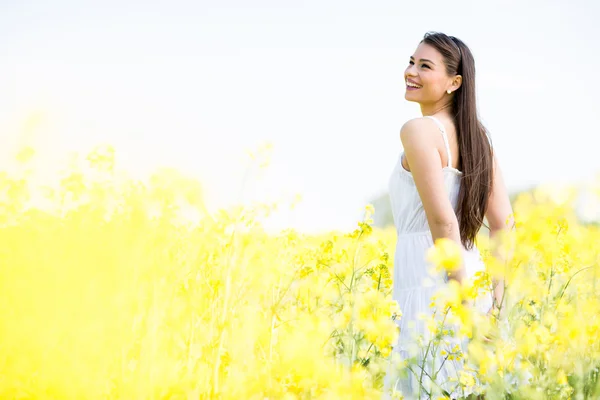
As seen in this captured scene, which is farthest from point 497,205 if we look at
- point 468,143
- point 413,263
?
point 413,263

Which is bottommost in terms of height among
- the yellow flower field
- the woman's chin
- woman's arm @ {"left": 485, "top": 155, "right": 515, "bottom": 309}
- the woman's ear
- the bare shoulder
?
the yellow flower field

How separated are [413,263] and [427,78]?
72 centimetres

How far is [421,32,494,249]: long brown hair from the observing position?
2441 millimetres

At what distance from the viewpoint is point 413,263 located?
239 cm

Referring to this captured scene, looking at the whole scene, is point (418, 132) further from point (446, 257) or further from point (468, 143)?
point (446, 257)

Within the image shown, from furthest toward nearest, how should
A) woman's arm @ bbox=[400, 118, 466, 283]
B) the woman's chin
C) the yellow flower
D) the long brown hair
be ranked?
the woman's chin < the long brown hair < woman's arm @ bbox=[400, 118, 466, 283] < the yellow flower

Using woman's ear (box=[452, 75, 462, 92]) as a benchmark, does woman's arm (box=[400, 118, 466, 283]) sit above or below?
below

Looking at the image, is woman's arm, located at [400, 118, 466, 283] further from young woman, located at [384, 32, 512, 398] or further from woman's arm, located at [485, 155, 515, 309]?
woman's arm, located at [485, 155, 515, 309]

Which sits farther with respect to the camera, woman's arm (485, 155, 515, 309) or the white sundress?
woman's arm (485, 155, 515, 309)

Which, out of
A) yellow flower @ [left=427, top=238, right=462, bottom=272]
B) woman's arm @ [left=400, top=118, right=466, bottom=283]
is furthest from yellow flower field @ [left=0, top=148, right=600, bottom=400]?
woman's arm @ [left=400, top=118, right=466, bottom=283]

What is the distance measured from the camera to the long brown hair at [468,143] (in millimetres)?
2441

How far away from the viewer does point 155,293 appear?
1938 mm

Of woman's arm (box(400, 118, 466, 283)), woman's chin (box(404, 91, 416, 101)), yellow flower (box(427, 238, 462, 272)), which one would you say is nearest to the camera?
yellow flower (box(427, 238, 462, 272))

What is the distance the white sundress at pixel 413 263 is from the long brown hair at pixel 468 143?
0.14ft
